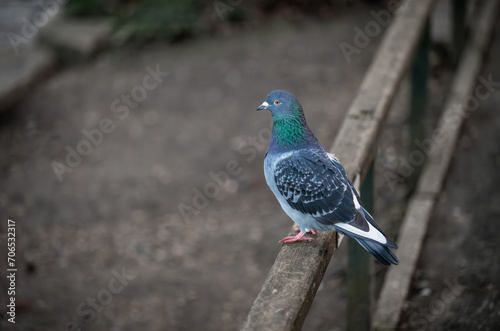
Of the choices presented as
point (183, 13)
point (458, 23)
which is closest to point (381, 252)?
point (458, 23)

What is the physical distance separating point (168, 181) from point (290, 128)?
3.17m

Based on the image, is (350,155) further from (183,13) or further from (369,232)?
(183,13)

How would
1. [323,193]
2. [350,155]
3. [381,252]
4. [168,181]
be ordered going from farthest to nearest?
[168,181] → [350,155] → [323,193] → [381,252]

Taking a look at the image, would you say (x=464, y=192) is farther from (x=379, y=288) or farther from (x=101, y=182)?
(x=101, y=182)

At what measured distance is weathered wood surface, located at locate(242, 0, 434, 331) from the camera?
6.88 ft

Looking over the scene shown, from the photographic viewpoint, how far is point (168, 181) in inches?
227

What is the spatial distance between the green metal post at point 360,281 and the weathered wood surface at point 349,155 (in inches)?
10.1

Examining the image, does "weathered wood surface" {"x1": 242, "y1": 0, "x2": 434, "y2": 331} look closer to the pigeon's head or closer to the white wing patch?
the white wing patch

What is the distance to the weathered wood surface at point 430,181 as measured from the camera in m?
3.89

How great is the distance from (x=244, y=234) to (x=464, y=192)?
1665 mm

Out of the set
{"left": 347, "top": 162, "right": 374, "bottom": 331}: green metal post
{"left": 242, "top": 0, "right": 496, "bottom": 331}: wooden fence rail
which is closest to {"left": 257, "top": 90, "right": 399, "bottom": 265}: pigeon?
{"left": 242, "top": 0, "right": 496, "bottom": 331}: wooden fence rail

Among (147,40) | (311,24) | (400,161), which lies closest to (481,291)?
(400,161)

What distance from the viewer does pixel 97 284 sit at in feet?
15.4

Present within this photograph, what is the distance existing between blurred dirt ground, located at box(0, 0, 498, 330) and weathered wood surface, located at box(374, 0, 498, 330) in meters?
0.35
